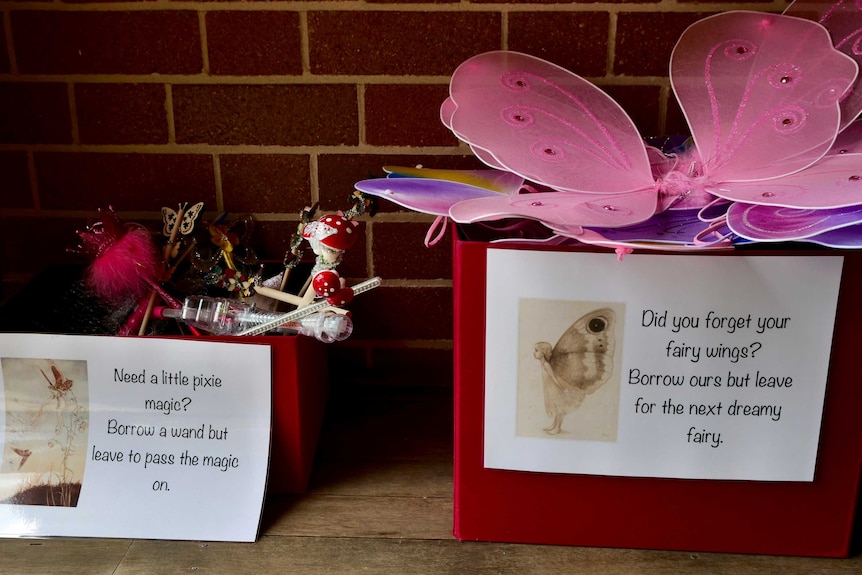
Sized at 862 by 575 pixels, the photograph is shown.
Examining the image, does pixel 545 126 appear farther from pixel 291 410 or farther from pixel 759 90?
pixel 291 410

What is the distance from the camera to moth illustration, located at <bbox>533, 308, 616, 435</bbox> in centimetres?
74

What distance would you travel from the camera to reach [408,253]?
43.0 inches

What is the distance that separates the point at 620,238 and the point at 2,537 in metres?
0.66

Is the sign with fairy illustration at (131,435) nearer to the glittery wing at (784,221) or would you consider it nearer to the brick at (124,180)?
the brick at (124,180)

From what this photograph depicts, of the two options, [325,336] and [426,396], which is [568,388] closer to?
[325,336]

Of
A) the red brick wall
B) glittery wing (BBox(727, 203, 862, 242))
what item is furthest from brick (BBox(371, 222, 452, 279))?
glittery wing (BBox(727, 203, 862, 242))

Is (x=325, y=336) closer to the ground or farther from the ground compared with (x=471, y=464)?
farther from the ground

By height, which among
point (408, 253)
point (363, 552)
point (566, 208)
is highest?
point (566, 208)

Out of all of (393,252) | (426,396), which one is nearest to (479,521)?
(426,396)

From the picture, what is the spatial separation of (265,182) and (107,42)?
0.25 metres

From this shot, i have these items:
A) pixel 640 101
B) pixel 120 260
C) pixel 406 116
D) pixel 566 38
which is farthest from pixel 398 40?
pixel 120 260

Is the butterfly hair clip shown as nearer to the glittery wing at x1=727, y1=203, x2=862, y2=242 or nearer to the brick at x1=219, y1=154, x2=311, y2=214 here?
the glittery wing at x1=727, y1=203, x2=862, y2=242

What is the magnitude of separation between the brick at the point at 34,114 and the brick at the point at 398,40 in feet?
1.09

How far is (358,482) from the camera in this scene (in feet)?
3.00
